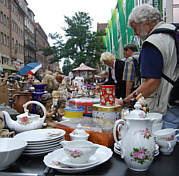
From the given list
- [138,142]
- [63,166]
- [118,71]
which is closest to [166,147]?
[138,142]

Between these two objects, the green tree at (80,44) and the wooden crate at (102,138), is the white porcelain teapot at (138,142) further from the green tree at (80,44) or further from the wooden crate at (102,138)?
the green tree at (80,44)

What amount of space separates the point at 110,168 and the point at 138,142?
19cm

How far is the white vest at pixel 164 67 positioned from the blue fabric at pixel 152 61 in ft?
0.12

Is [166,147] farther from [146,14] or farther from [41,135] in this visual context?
[146,14]

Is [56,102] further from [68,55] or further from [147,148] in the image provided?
[68,55]

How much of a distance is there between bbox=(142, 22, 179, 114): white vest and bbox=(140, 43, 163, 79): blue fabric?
4 cm

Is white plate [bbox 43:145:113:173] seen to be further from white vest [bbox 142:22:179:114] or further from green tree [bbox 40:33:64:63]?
green tree [bbox 40:33:64:63]

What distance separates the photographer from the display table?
2.99 feet

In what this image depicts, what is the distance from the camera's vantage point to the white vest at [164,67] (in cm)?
157

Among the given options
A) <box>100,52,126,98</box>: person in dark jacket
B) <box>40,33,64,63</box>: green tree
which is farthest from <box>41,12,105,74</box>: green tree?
<box>100,52,126,98</box>: person in dark jacket

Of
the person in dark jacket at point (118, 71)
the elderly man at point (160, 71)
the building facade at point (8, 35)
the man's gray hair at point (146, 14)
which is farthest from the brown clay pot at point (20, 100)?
the building facade at point (8, 35)

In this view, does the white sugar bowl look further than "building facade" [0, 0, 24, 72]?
No

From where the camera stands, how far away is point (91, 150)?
A: 93cm

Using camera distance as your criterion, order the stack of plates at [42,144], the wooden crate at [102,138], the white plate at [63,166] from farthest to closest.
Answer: the wooden crate at [102,138] → the stack of plates at [42,144] → the white plate at [63,166]
